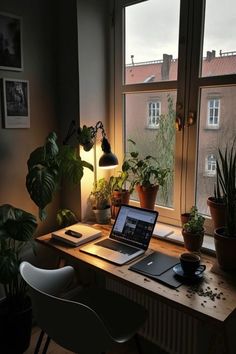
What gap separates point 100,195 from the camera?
2262 millimetres

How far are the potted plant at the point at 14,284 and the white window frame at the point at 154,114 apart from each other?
3.30 ft

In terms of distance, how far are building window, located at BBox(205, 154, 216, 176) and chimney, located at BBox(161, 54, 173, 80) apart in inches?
23.0

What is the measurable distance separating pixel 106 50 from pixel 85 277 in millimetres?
1742

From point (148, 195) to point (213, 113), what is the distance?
65 centimetres

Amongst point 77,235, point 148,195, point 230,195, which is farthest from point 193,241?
point 77,235

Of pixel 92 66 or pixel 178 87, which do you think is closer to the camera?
pixel 178 87

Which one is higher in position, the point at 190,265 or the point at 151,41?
the point at 151,41

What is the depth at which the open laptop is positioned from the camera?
175 cm

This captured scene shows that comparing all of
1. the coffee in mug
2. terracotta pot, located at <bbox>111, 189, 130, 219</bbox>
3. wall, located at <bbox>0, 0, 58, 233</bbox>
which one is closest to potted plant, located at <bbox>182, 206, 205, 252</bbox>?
the coffee in mug

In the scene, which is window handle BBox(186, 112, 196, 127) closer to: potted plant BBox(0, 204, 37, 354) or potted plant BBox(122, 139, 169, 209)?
potted plant BBox(122, 139, 169, 209)

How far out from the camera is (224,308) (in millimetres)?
1261

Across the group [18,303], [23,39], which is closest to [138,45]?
[23,39]

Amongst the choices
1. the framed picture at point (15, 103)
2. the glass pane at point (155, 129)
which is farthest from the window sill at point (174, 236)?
the framed picture at point (15, 103)

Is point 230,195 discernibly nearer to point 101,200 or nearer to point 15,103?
point 101,200
